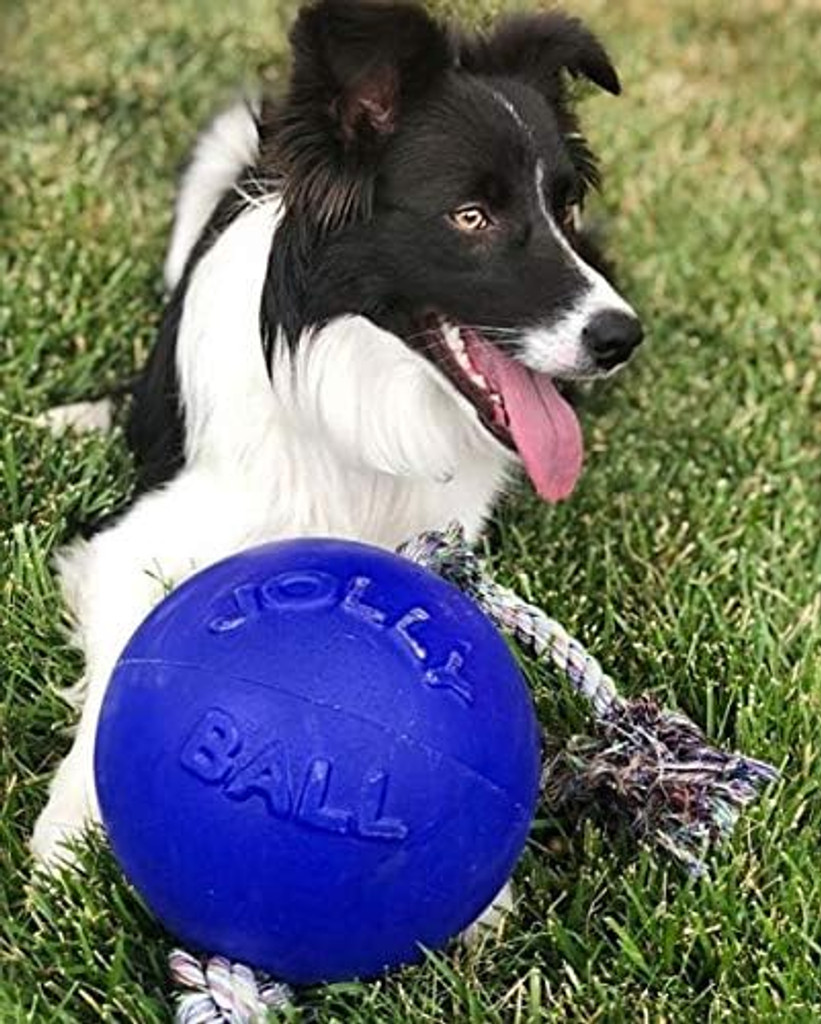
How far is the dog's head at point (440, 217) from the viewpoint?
2.95 metres

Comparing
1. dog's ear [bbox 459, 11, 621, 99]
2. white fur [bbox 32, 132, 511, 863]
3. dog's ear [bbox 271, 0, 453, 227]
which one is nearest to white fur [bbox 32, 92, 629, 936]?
white fur [bbox 32, 132, 511, 863]

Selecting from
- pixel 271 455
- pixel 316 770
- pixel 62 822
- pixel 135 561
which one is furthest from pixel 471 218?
pixel 62 822

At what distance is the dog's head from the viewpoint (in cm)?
295

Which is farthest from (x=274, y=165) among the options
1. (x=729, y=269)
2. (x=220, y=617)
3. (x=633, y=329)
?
(x=729, y=269)

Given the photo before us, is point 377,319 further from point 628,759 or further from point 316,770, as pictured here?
point 316,770

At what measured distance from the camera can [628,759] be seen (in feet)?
9.59

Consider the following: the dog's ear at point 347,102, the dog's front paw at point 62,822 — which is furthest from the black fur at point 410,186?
the dog's front paw at point 62,822

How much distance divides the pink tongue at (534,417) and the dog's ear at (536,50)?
529mm

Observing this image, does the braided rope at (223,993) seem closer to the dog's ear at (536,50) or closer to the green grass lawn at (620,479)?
the green grass lawn at (620,479)

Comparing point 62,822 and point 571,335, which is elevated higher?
point 571,335

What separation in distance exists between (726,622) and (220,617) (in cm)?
130

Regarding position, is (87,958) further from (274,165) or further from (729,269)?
(729,269)

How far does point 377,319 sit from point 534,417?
0.32 m

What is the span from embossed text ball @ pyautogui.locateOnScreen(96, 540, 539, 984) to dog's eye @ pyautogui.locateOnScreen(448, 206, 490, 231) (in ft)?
2.46
